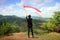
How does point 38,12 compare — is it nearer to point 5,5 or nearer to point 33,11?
point 33,11

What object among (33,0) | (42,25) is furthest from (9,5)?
(42,25)

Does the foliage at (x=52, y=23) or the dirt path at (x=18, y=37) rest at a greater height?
the foliage at (x=52, y=23)

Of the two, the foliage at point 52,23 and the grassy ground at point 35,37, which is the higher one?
the foliage at point 52,23

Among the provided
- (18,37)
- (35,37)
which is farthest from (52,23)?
(18,37)

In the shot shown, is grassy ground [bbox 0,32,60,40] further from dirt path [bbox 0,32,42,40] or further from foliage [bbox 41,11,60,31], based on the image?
foliage [bbox 41,11,60,31]

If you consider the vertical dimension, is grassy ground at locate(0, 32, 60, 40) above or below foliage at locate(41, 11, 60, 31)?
below

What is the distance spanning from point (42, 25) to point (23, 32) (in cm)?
37

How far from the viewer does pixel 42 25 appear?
12.0 feet

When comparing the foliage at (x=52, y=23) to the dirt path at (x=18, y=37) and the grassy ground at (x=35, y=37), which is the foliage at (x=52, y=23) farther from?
the dirt path at (x=18, y=37)

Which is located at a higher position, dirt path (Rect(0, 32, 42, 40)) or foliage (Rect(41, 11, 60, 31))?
foliage (Rect(41, 11, 60, 31))

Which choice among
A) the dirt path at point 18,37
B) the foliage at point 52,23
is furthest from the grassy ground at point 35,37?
the foliage at point 52,23

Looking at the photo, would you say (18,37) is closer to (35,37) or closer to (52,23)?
(35,37)

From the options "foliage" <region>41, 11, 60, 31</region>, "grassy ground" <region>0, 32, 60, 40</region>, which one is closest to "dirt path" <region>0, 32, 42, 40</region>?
"grassy ground" <region>0, 32, 60, 40</region>

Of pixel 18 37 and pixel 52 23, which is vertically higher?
pixel 52 23
